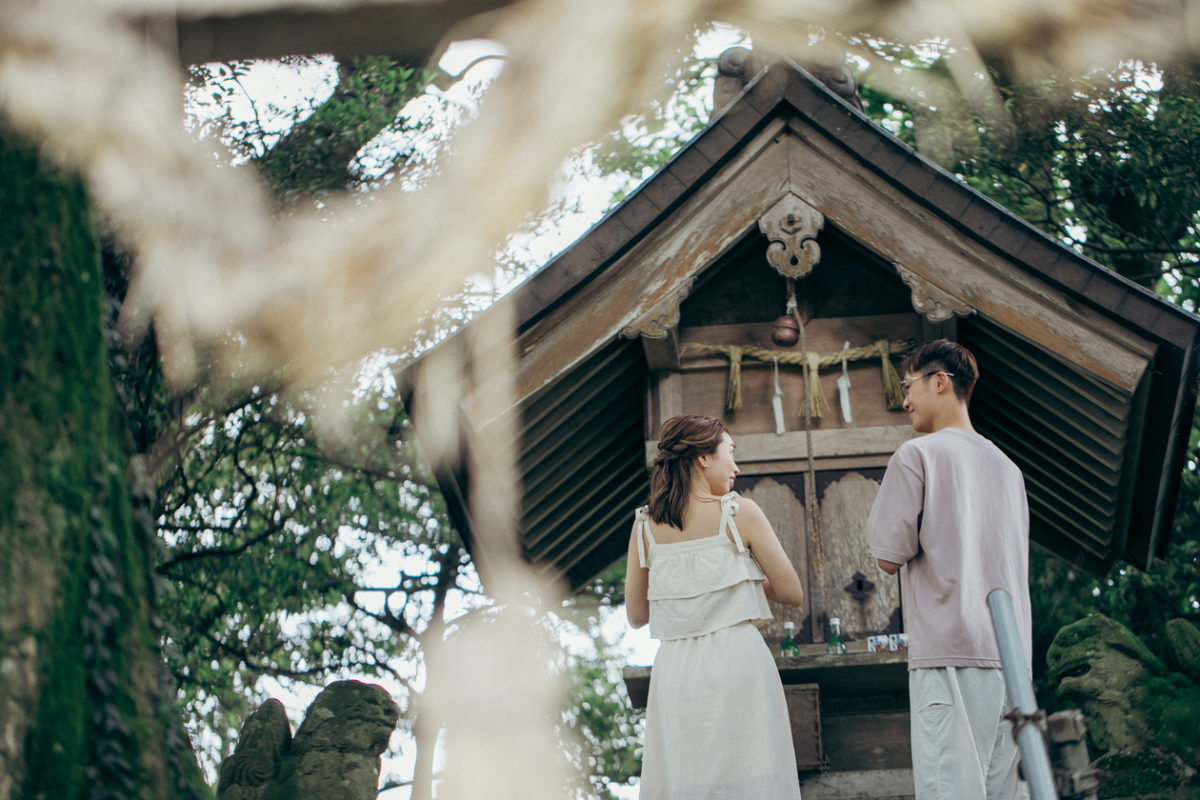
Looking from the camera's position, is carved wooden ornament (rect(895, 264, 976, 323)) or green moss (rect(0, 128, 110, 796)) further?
carved wooden ornament (rect(895, 264, 976, 323))

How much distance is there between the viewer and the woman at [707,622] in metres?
4.26

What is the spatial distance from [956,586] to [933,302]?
2.29 metres

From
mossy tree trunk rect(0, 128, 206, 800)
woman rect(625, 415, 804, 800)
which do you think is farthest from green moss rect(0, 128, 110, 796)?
woman rect(625, 415, 804, 800)

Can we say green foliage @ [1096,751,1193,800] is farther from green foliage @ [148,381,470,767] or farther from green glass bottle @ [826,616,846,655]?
green foliage @ [148,381,470,767]

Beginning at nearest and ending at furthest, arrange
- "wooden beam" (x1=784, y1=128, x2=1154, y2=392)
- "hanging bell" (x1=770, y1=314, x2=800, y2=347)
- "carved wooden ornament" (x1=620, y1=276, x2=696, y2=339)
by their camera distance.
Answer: "wooden beam" (x1=784, y1=128, x2=1154, y2=392)
"carved wooden ornament" (x1=620, y1=276, x2=696, y2=339)
"hanging bell" (x1=770, y1=314, x2=800, y2=347)

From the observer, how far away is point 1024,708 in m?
2.79

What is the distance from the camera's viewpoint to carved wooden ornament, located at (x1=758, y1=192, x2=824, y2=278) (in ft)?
20.1

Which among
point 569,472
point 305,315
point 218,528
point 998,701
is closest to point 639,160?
point 305,315

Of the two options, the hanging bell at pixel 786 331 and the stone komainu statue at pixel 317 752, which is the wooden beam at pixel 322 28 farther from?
the hanging bell at pixel 786 331

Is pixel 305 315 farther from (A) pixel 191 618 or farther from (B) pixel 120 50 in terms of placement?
(B) pixel 120 50

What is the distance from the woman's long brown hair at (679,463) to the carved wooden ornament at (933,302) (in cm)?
175

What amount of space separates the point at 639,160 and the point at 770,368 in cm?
1024

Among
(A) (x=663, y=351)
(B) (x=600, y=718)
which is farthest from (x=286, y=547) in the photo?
(A) (x=663, y=351)

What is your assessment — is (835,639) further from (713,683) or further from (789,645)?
(713,683)
